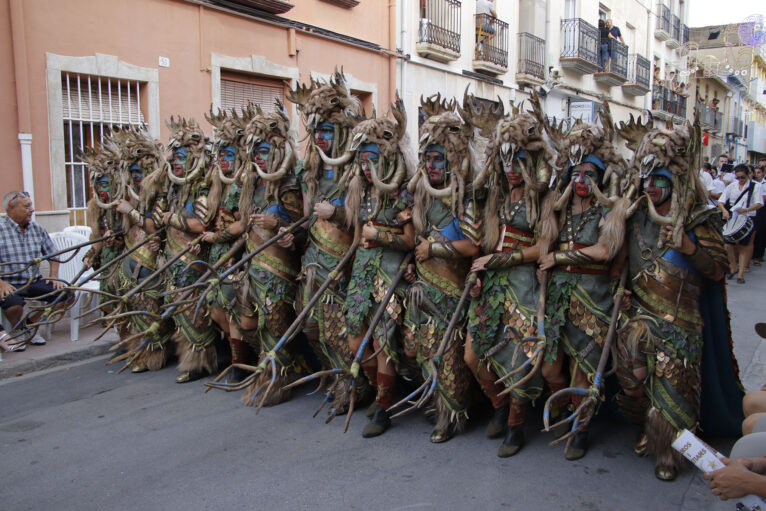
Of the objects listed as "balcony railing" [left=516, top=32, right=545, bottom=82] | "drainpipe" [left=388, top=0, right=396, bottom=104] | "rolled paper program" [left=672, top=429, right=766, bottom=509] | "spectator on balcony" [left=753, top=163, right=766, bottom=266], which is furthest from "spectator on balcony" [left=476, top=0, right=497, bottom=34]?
"rolled paper program" [left=672, top=429, right=766, bottom=509]

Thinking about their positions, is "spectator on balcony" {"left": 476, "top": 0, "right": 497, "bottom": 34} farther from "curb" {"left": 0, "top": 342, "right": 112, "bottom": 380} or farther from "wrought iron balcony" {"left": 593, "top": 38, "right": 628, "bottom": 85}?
"curb" {"left": 0, "top": 342, "right": 112, "bottom": 380}

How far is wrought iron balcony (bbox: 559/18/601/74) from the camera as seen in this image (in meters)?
18.8

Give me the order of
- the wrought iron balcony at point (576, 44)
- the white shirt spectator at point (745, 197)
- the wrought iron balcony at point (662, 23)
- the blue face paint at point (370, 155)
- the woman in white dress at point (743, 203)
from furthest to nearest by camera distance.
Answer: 1. the wrought iron balcony at point (662, 23)
2. the wrought iron balcony at point (576, 44)
3. the white shirt spectator at point (745, 197)
4. the woman in white dress at point (743, 203)
5. the blue face paint at point (370, 155)

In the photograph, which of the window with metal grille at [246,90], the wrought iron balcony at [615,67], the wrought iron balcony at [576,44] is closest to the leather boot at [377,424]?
the window with metal grille at [246,90]

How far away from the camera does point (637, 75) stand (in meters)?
22.9

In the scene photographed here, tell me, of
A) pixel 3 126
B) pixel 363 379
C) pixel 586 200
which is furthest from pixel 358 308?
pixel 3 126

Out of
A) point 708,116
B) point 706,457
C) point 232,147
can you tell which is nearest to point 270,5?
point 232,147

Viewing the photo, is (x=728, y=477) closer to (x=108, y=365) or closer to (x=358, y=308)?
(x=358, y=308)

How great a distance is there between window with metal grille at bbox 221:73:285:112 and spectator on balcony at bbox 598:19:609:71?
13.8 m

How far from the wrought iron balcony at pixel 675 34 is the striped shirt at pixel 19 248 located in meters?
27.0

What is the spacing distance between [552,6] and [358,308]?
57.1 feet

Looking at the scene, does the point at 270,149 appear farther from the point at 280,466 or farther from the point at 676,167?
the point at 676,167

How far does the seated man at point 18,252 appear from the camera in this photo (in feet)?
19.9

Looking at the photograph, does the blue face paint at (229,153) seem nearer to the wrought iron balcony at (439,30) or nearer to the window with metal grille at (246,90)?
the window with metal grille at (246,90)
